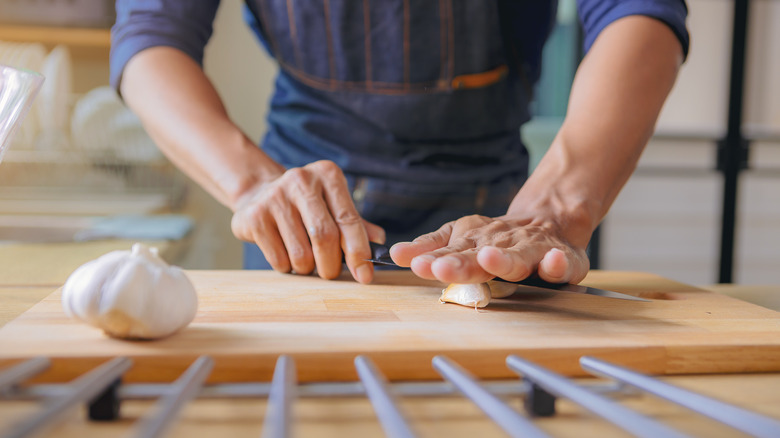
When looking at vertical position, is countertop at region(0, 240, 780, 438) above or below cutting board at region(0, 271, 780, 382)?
below

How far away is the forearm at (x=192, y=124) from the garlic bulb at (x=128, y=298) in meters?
0.38

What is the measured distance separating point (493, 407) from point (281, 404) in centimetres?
9

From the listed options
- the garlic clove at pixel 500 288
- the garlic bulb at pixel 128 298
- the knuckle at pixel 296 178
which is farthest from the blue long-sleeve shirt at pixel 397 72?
the garlic bulb at pixel 128 298

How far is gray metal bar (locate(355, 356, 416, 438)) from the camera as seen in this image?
0.78 feet

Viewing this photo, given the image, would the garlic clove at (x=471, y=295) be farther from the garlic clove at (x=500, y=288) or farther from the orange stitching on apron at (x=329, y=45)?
the orange stitching on apron at (x=329, y=45)

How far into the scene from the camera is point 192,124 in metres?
0.86

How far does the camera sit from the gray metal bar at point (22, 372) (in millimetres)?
300

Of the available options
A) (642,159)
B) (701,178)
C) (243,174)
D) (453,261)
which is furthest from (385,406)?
(701,178)

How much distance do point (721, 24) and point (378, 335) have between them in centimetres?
295

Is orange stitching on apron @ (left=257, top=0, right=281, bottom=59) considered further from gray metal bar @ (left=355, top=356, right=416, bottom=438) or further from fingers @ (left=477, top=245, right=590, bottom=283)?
gray metal bar @ (left=355, top=356, right=416, bottom=438)

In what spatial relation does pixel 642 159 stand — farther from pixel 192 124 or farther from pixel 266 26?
pixel 192 124

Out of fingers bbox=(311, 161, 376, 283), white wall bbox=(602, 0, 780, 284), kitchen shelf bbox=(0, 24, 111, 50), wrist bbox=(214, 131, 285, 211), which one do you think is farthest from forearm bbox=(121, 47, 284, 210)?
white wall bbox=(602, 0, 780, 284)

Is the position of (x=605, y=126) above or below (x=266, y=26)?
below

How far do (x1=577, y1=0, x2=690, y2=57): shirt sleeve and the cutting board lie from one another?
41 centimetres
